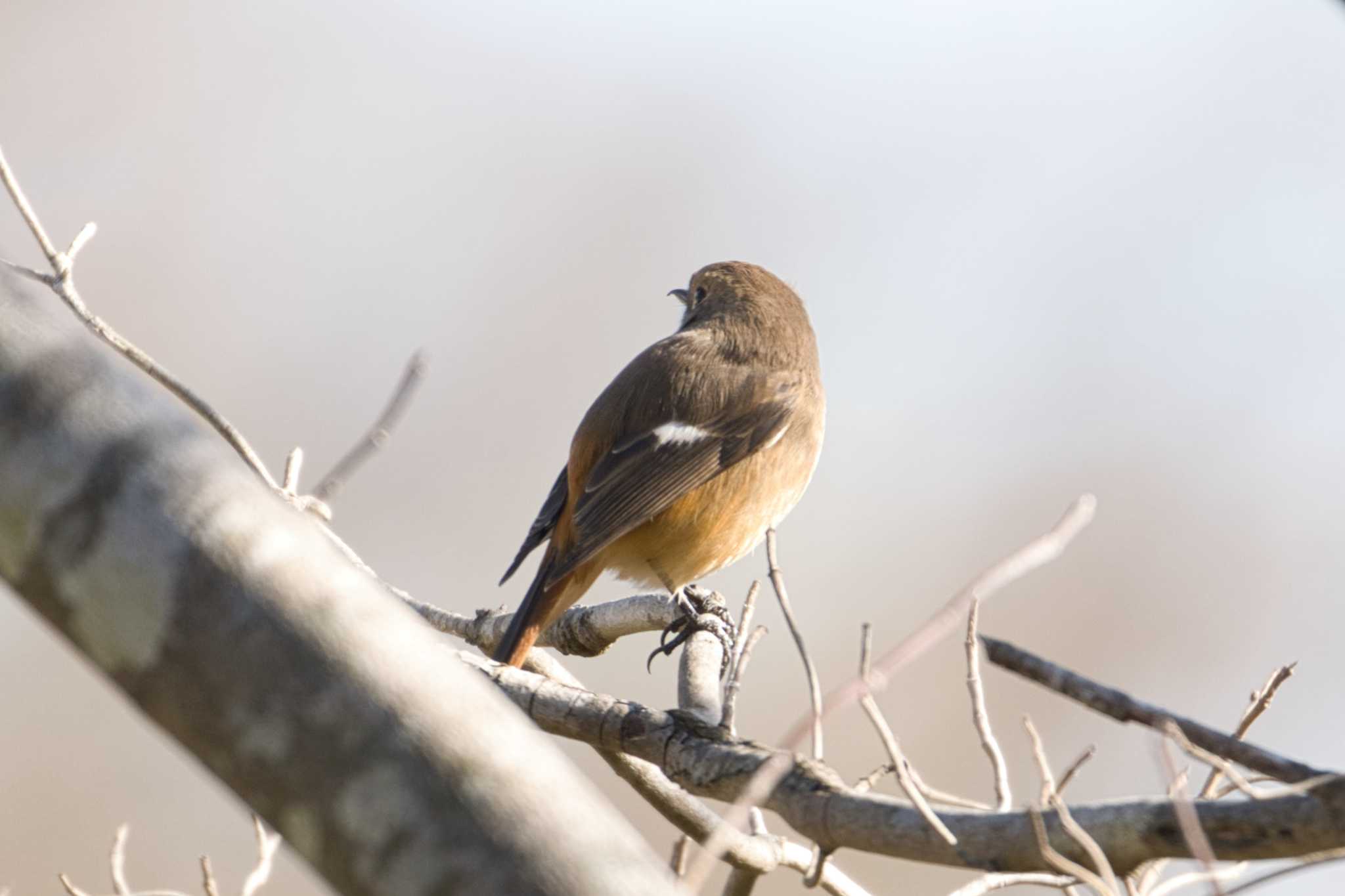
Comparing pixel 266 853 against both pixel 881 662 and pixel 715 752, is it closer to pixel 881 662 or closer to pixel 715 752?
pixel 715 752

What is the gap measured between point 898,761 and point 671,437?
2.42 metres

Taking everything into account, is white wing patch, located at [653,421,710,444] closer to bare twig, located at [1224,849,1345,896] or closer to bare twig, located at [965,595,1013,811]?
bare twig, located at [965,595,1013,811]

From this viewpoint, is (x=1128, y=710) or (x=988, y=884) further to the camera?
(x=988, y=884)

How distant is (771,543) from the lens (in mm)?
2092

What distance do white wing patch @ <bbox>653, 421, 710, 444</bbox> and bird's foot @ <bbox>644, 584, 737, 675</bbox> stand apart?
0.46 meters

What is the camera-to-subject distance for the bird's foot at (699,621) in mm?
3314

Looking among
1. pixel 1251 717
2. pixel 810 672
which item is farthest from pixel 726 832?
pixel 1251 717

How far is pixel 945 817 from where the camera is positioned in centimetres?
133

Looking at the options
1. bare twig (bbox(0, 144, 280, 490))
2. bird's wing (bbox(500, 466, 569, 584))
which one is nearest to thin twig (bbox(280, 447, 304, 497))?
bare twig (bbox(0, 144, 280, 490))

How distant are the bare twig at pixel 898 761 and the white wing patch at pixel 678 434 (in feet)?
7.44

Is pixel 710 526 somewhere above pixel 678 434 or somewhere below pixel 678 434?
below

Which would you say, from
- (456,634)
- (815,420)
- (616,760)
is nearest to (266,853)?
(616,760)

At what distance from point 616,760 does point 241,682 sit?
72.6 inches

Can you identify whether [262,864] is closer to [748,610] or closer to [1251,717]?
[748,610]
